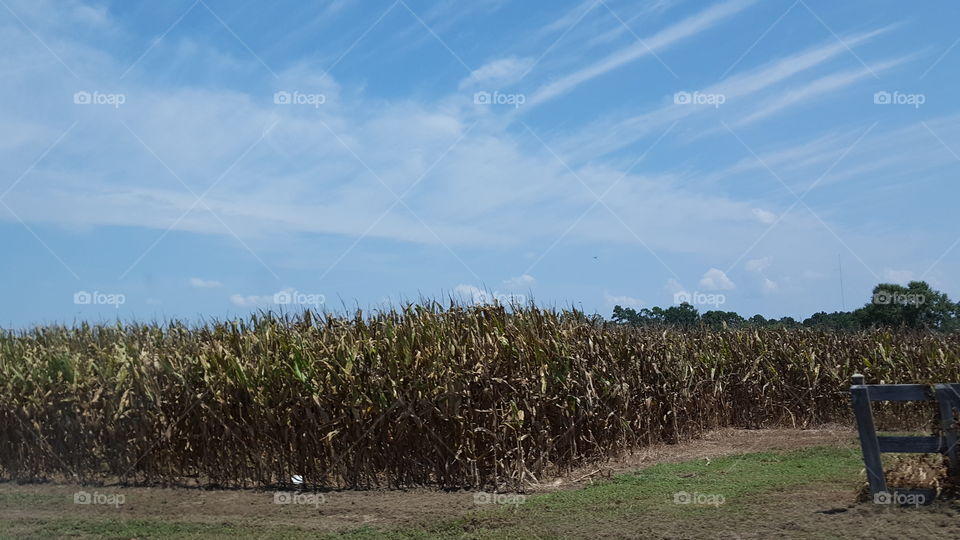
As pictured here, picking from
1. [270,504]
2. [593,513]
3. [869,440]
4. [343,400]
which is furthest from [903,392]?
[270,504]

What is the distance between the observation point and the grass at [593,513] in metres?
9.43

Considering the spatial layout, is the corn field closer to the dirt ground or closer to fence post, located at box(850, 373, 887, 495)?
the dirt ground

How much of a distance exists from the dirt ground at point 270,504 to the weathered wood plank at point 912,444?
812 mm

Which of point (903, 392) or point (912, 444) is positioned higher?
point (903, 392)

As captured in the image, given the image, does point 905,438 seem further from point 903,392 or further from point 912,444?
point 903,392

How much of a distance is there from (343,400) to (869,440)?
280 inches

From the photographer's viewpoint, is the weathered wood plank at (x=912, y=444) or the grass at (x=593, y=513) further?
the grass at (x=593, y=513)

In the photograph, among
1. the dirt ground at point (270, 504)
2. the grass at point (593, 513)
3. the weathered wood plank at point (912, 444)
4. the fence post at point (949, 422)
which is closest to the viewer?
the fence post at point (949, 422)

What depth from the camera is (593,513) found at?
1004 centimetres

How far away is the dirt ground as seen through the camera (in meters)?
10.6

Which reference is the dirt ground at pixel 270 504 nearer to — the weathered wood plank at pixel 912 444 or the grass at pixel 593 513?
the grass at pixel 593 513

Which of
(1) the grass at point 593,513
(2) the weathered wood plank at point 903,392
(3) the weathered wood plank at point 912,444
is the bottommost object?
(1) the grass at point 593,513

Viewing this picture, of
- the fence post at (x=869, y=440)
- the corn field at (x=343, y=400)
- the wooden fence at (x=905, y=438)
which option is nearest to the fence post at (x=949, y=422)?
the wooden fence at (x=905, y=438)

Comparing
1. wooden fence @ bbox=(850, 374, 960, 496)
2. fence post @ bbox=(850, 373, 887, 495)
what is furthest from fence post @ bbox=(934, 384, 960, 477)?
fence post @ bbox=(850, 373, 887, 495)
